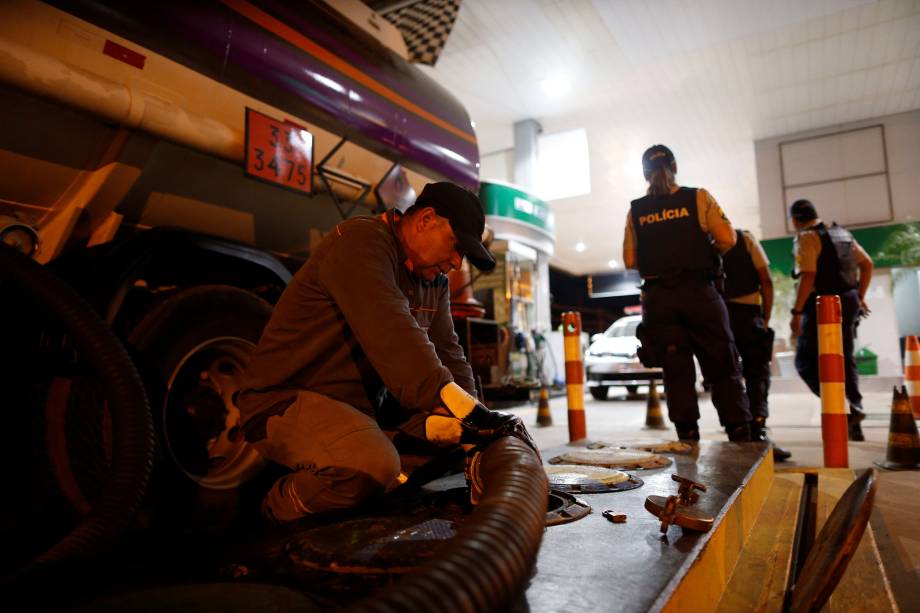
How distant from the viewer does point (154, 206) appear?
2.52 m

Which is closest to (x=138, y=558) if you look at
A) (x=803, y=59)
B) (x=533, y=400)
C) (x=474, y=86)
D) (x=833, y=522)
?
(x=833, y=522)

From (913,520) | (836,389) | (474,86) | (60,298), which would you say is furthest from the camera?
(474,86)

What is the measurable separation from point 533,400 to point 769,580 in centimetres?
816

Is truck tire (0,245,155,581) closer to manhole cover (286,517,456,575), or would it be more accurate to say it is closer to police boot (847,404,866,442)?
manhole cover (286,517,456,575)

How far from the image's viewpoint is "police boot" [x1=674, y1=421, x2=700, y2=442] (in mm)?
3406

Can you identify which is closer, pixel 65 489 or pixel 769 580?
pixel 769 580

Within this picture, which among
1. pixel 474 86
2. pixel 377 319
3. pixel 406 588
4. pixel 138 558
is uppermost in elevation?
pixel 474 86

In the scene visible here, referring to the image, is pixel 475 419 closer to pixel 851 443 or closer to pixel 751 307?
pixel 751 307

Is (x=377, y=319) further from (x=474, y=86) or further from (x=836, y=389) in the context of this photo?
(x=474, y=86)

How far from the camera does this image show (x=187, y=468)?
2486 mm

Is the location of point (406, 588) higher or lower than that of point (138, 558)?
higher

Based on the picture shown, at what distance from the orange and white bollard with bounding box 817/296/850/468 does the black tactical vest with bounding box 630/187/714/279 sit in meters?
0.70

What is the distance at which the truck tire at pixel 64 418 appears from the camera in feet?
6.13

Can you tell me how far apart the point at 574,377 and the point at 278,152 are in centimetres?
258
